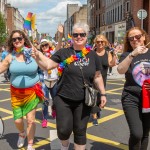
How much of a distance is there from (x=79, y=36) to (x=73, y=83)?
59 cm

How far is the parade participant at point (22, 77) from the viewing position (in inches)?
179

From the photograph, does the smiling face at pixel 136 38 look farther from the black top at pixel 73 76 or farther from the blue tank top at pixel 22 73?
the blue tank top at pixel 22 73

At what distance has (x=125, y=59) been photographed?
12.0 ft

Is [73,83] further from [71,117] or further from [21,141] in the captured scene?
[21,141]

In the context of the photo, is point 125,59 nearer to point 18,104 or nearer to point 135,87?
point 135,87

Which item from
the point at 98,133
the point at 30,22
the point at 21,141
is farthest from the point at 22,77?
the point at 98,133

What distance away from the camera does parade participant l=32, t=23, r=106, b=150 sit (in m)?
3.74

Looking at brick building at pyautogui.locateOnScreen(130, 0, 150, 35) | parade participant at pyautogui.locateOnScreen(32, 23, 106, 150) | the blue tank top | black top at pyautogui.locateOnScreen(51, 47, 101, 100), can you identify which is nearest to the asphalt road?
the blue tank top

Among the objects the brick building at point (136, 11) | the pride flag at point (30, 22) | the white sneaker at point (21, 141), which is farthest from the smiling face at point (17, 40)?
the brick building at point (136, 11)

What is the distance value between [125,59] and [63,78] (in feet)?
2.63

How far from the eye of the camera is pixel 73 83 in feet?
12.2

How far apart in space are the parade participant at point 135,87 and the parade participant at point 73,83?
453mm

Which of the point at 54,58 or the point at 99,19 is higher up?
the point at 99,19

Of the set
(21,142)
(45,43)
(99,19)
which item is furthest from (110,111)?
(99,19)
